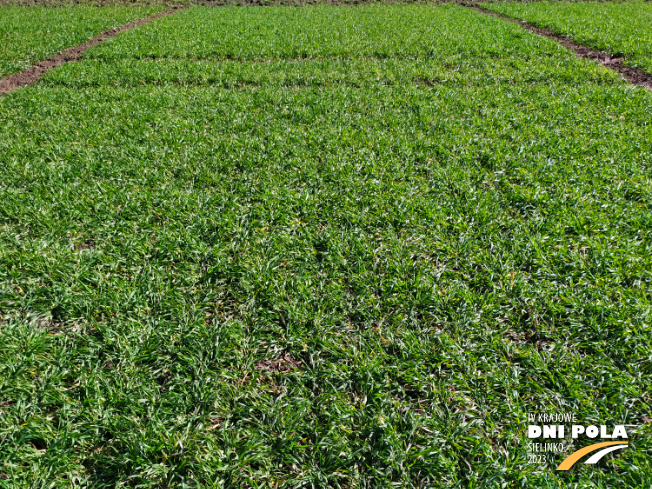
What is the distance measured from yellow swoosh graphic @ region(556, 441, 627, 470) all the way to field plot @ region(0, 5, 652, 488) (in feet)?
0.24

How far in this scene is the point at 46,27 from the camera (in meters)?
13.9

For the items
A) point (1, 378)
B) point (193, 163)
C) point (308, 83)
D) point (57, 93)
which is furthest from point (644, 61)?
point (57, 93)

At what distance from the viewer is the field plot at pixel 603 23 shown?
32.3 ft

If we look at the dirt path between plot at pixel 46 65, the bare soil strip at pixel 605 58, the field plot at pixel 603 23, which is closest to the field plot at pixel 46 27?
the dirt path between plot at pixel 46 65

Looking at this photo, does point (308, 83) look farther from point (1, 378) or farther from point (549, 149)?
point (1, 378)

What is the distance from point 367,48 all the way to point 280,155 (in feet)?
25.0

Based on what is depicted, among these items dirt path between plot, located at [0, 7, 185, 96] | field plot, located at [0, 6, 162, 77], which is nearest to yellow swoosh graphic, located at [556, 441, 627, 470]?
dirt path between plot, located at [0, 7, 185, 96]

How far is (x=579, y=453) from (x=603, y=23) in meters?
16.5

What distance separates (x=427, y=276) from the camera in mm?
3375

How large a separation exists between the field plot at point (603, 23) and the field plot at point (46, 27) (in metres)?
17.4

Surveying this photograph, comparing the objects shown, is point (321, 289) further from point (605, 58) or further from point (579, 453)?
point (605, 58)

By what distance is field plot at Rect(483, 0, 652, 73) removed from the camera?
32.3 ft

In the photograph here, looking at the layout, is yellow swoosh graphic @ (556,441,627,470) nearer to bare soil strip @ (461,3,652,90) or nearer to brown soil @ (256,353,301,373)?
brown soil @ (256,353,301,373)

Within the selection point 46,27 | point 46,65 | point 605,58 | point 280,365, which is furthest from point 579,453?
point 46,27
